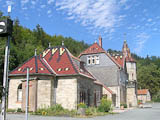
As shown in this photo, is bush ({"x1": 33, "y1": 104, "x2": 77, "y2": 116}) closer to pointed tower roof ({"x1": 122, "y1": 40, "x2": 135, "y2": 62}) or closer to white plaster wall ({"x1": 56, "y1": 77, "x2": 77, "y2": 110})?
white plaster wall ({"x1": 56, "y1": 77, "x2": 77, "y2": 110})

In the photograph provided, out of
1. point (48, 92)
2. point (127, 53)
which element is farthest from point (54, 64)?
point (127, 53)

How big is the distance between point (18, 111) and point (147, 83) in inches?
2974

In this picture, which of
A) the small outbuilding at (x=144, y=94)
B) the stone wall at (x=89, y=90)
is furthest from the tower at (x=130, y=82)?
the small outbuilding at (x=144, y=94)

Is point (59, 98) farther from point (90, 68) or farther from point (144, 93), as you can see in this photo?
point (144, 93)

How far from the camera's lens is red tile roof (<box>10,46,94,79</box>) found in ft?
73.0

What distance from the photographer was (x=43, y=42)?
74.2 meters

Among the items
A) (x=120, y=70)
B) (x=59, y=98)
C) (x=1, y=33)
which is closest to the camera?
(x=1, y=33)

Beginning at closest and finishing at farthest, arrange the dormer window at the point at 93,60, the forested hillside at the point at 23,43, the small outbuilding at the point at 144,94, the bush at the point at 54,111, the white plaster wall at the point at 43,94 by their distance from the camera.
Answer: the bush at the point at 54,111
the white plaster wall at the point at 43,94
the dormer window at the point at 93,60
the forested hillside at the point at 23,43
the small outbuilding at the point at 144,94

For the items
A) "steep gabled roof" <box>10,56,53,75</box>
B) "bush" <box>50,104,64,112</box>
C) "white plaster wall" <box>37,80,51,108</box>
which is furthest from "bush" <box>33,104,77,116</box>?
"steep gabled roof" <box>10,56,53,75</box>

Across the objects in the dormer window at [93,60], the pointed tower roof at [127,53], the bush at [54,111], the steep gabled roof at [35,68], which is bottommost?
the bush at [54,111]

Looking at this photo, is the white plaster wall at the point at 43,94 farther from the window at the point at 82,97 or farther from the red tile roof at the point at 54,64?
the window at the point at 82,97

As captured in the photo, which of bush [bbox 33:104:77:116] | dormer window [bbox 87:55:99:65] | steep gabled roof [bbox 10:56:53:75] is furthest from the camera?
dormer window [bbox 87:55:99:65]

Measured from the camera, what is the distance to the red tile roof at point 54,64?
22.3m

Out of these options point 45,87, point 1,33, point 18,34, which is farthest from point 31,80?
point 18,34
